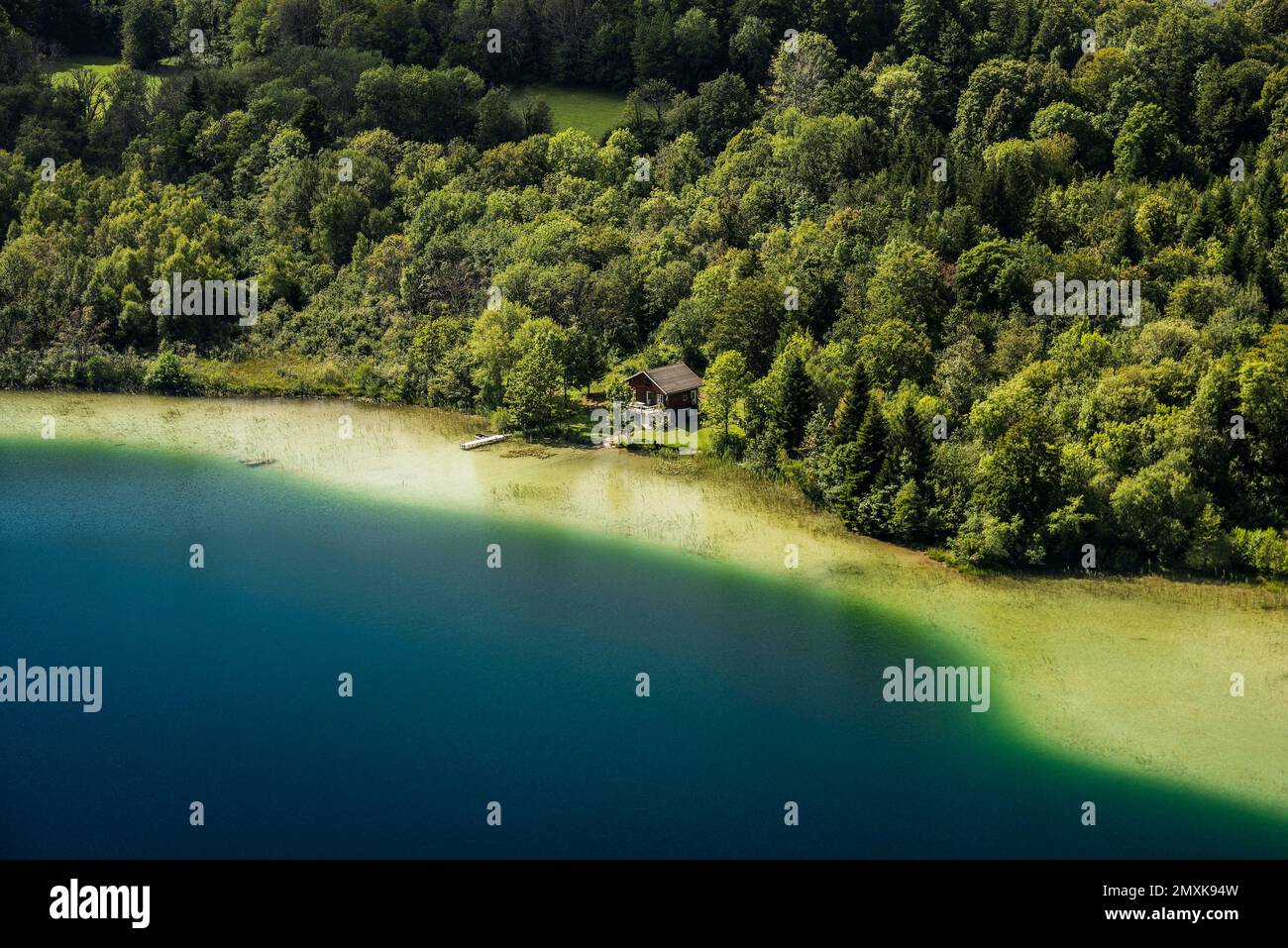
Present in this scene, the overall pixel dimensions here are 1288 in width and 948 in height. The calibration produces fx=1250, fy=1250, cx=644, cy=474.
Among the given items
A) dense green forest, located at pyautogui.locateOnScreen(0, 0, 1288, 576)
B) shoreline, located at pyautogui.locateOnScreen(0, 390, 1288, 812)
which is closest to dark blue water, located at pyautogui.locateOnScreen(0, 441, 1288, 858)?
shoreline, located at pyautogui.locateOnScreen(0, 390, 1288, 812)

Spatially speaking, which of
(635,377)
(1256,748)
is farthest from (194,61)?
(1256,748)

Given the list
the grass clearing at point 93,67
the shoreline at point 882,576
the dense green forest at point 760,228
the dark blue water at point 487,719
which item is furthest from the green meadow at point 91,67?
the dark blue water at point 487,719

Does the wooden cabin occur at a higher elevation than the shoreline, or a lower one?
higher

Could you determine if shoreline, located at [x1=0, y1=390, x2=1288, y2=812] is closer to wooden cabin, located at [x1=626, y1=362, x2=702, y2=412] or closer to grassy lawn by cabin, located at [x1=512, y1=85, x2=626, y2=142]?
wooden cabin, located at [x1=626, y1=362, x2=702, y2=412]

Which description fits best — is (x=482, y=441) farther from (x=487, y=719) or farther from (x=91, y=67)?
(x=91, y=67)

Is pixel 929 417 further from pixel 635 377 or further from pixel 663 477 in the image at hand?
pixel 635 377

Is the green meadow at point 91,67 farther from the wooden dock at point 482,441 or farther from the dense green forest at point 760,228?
the wooden dock at point 482,441

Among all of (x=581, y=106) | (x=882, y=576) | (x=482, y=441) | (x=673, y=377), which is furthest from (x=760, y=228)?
(x=882, y=576)
